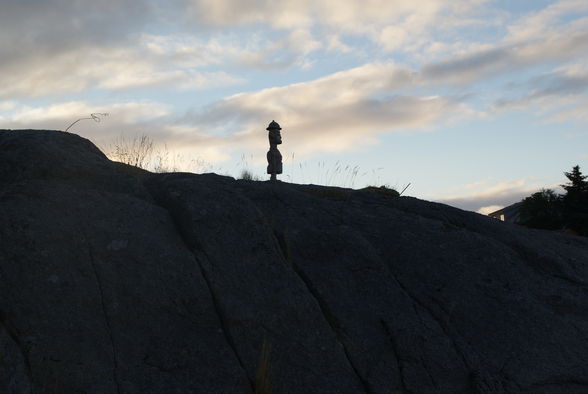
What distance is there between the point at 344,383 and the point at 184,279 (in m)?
1.57

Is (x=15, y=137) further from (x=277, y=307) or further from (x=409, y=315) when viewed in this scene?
(x=409, y=315)

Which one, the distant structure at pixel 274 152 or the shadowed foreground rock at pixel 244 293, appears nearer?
the shadowed foreground rock at pixel 244 293

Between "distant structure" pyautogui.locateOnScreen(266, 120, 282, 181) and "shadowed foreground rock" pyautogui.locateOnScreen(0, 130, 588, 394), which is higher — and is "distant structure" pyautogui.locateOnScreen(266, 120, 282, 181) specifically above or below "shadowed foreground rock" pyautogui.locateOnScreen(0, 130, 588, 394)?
above

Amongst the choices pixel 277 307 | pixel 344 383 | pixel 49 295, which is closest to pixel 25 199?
pixel 49 295

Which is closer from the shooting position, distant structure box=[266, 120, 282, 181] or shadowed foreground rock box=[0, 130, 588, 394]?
shadowed foreground rock box=[0, 130, 588, 394]

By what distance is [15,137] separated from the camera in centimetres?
647

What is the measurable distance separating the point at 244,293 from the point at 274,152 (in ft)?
27.7

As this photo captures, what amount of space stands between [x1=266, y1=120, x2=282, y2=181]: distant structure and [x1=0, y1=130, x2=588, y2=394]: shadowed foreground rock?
241 inches

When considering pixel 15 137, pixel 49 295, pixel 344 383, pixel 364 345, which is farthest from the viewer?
pixel 15 137

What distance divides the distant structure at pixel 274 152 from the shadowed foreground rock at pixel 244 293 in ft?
A: 20.1

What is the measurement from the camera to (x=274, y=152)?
1380cm

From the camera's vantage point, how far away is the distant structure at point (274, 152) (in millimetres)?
13602

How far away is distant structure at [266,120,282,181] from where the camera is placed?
1360 centimetres

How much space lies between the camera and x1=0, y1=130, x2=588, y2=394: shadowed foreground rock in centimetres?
479
